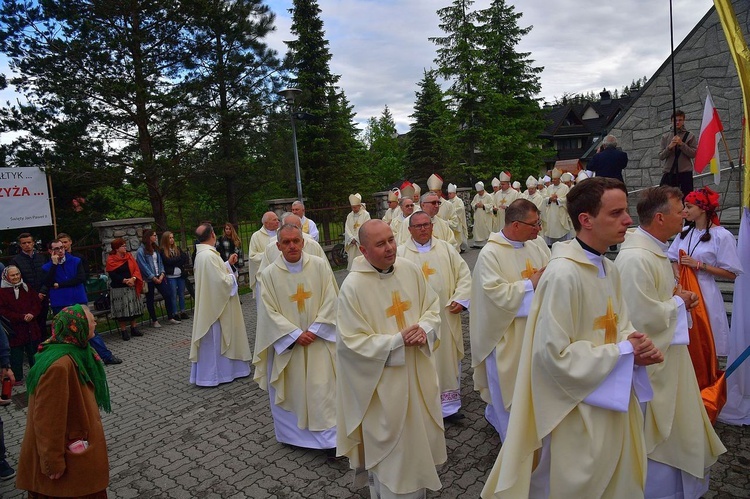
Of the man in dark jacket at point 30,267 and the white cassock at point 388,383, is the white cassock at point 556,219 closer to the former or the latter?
the white cassock at point 388,383

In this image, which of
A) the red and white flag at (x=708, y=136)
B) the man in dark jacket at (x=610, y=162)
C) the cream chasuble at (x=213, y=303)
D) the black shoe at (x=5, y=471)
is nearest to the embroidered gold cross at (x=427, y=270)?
the cream chasuble at (x=213, y=303)

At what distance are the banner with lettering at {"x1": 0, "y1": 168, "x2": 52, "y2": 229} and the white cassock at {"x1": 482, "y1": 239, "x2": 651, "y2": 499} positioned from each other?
1040 cm

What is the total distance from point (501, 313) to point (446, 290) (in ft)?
3.65

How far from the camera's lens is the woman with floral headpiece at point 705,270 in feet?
13.5

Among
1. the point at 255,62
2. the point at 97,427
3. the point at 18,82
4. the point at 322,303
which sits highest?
the point at 255,62

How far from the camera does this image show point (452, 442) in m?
4.44

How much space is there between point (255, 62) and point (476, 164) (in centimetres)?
1825

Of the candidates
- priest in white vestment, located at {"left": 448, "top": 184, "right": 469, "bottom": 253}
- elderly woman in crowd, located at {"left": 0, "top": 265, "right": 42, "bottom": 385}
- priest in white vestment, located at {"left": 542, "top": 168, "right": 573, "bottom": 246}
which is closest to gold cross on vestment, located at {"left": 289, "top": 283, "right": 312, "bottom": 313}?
elderly woman in crowd, located at {"left": 0, "top": 265, "right": 42, "bottom": 385}

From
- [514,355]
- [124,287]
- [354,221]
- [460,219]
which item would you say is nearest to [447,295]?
[514,355]

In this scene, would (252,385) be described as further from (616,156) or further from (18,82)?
(18,82)

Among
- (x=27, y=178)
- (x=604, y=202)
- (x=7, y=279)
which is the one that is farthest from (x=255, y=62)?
(x=604, y=202)

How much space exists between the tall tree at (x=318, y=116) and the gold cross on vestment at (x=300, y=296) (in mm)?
21121

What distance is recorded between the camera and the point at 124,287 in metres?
9.46

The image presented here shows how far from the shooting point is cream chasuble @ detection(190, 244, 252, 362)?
6672mm
